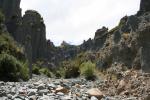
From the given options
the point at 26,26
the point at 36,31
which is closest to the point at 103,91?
the point at 26,26

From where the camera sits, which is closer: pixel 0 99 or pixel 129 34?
pixel 0 99

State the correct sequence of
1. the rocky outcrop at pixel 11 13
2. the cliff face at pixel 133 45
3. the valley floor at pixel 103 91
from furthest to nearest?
1. the rocky outcrop at pixel 11 13
2. the cliff face at pixel 133 45
3. the valley floor at pixel 103 91

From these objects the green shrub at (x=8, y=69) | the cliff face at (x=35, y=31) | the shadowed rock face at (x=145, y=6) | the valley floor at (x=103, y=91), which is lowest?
the valley floor at (x=103, y=91)

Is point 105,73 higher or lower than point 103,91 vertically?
higher

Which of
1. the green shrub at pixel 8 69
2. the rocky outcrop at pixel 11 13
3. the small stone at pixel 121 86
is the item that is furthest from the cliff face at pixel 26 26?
the small stone at pixel 121 86

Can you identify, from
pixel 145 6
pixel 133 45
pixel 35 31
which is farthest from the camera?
pixel 35 31

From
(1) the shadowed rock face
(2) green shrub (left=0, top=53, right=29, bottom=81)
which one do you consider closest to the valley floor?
(1) the shadowed rock face

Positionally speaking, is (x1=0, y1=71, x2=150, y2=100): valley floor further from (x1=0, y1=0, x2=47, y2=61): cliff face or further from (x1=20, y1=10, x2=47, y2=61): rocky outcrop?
(x1=20, y1=10, x2=47, y2=61): rocky outcrop

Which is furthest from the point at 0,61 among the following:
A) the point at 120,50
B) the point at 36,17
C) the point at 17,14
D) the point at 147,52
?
the point at 36,17

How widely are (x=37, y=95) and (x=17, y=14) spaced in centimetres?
8990

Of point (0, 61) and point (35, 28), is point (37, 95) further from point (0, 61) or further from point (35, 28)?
point (35, 28)

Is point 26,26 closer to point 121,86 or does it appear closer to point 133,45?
point 133,45

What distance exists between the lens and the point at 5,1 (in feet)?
341

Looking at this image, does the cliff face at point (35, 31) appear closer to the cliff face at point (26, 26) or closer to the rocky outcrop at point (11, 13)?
the cliff face at point (26, 26)
